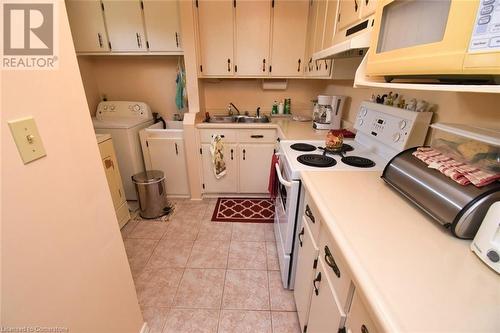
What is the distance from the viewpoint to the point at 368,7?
1165mm

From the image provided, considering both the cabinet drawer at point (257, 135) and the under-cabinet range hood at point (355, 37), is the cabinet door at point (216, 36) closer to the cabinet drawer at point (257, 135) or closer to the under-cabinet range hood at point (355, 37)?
the cabinet drawer at point (257, 135)

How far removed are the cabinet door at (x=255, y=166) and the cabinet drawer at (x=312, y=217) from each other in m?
1.44

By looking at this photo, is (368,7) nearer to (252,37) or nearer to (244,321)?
(252,37)

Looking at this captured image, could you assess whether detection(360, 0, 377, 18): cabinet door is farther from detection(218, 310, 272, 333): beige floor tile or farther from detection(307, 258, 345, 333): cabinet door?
detection(218, 310, 272, 333): beige floor tile

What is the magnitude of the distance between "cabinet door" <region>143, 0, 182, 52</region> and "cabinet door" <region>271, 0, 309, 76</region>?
1038 mm

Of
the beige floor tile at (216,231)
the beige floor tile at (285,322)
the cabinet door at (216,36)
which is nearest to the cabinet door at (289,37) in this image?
the cabinet door at (216,36)

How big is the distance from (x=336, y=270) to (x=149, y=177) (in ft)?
6.86

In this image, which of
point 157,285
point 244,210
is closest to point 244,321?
point 157,285

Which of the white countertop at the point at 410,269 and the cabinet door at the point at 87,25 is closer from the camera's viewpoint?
the white countertop at the point at 410,269

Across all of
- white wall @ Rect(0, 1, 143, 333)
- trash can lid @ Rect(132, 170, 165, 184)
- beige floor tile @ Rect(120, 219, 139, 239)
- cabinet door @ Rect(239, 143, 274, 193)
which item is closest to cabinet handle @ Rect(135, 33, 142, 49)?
trash can lid @ Rect(132, 170, 165, 184)

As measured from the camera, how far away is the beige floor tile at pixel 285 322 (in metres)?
1.35

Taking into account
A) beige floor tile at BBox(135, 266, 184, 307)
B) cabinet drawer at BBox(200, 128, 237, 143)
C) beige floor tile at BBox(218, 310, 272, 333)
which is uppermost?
cabinet drawer at BBox(200, 128, 237, 143)

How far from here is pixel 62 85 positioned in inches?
29.4

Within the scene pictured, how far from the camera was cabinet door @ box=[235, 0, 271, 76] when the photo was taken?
92.6 inches
